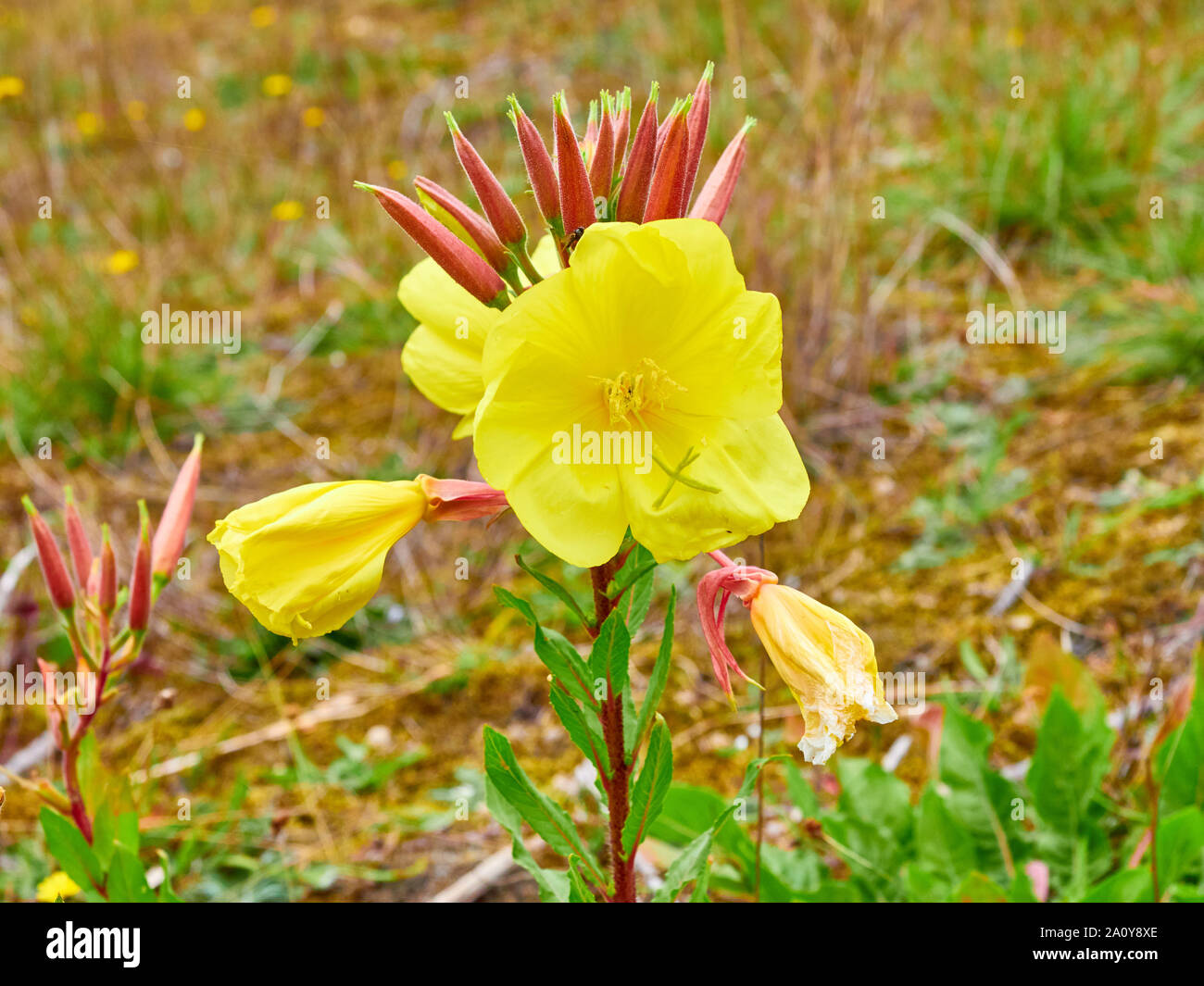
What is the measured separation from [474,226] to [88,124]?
5.42 metres

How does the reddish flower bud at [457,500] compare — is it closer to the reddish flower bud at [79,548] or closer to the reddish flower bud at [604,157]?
the reddish flower bud at [604,157]

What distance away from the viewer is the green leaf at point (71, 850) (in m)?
1.31

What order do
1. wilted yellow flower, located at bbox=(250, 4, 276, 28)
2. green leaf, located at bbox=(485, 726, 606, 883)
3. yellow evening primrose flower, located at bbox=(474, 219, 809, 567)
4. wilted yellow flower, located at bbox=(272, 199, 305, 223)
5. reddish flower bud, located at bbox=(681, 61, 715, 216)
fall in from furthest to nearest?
wilted yellow flower, located at bbox=(250, 4, 276, 28), wilted yellow flower, located at bbox=(272, 199, 305, 223), green leaf, located at bbox=(485, 726, 606, 883), reddish flower bud, located at bbox=(681, 61, 715, 216), yellow evening primrose flower, located at bbox=(474, 219, 809, 567)

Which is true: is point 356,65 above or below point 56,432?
above

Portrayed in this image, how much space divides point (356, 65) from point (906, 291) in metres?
3.54

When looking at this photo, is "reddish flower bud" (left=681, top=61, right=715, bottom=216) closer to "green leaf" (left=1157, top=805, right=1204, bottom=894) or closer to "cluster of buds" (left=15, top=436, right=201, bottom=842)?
"cluster of buds" (left=15, top=436, right=201, bottom=842)

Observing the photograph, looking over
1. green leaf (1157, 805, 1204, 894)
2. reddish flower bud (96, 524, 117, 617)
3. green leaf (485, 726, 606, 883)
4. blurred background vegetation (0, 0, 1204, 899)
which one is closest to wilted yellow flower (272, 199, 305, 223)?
blurred background vegetation (0, 0, 1204, 899)

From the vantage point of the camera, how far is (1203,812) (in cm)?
147

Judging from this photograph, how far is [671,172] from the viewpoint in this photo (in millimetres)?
979

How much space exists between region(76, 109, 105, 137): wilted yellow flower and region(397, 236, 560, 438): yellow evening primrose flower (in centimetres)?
520

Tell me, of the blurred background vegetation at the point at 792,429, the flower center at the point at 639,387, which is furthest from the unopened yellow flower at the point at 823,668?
the blurred background vegetation at the point at 792,429

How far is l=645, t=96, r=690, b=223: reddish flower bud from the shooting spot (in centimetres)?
96

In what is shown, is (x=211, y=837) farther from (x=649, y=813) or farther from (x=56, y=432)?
(x=56, y=432)
